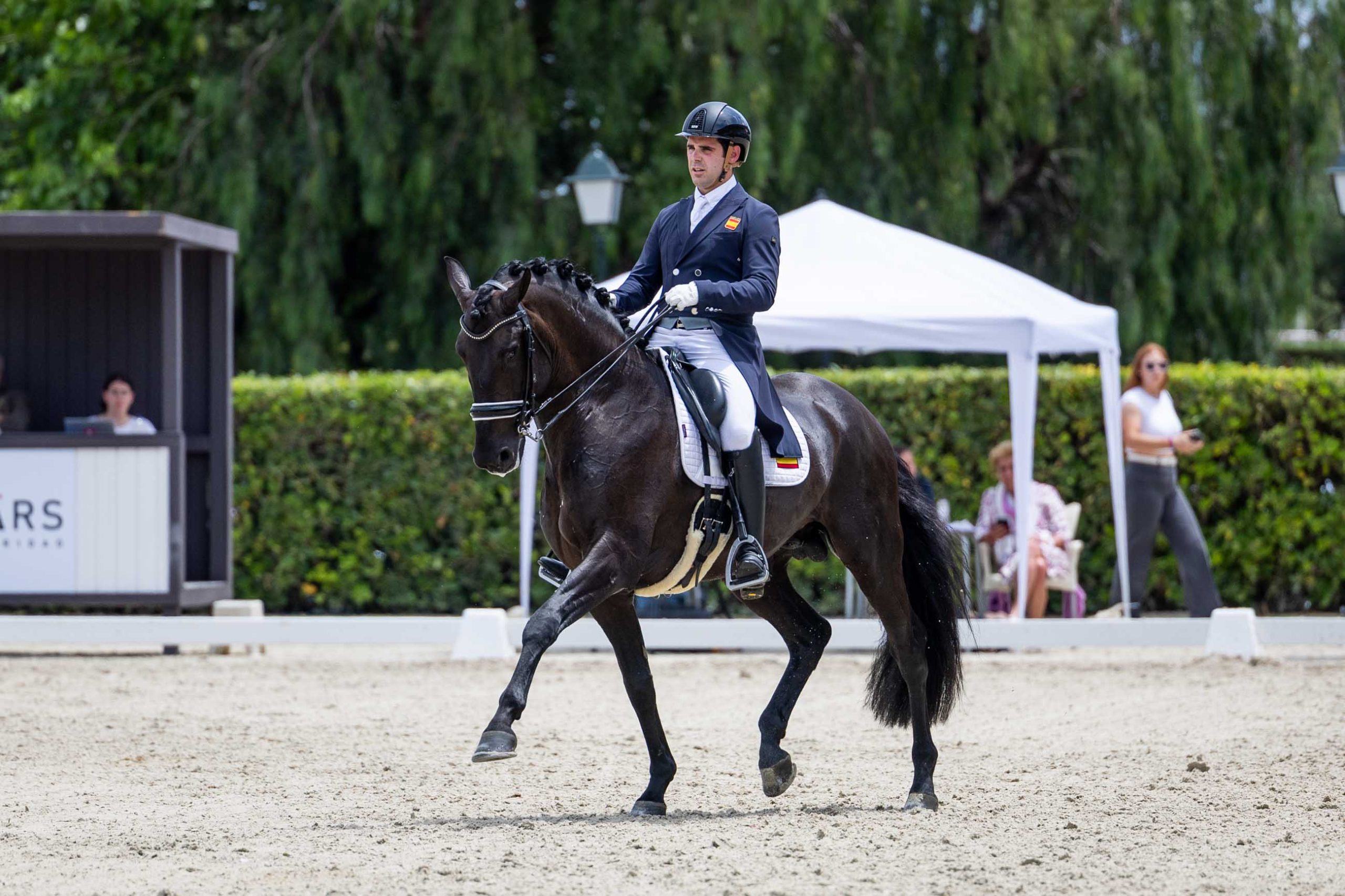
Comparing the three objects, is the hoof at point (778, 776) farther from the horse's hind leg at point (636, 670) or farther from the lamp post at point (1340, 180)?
the lamp post at point (1340, 180)

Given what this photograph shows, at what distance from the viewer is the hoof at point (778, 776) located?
235 inches

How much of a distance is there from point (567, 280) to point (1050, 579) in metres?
7.30

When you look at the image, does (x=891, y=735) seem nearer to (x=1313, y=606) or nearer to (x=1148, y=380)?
(x=1148, y=380)

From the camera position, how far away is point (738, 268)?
6.11 m

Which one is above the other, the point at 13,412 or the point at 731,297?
the point at 731,297

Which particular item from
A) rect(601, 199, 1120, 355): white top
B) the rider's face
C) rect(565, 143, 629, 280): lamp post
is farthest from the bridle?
rect(565, 143, 629, 280): lamp post

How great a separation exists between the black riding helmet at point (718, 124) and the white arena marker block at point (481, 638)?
19.4ft

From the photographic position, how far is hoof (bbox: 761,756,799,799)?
19.6 feet

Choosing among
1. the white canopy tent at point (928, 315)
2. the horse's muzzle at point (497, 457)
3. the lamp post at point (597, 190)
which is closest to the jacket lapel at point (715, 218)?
the horse's muzzle at point (497, 457)

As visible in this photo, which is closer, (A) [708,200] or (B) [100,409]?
(A) [708,200]

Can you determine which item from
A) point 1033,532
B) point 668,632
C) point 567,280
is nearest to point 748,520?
point 567,280

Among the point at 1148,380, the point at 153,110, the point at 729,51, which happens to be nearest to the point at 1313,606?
the point at 1148,380

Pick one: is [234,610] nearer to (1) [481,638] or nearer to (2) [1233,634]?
(1) [481,638]

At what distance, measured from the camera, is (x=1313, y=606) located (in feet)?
46.2
